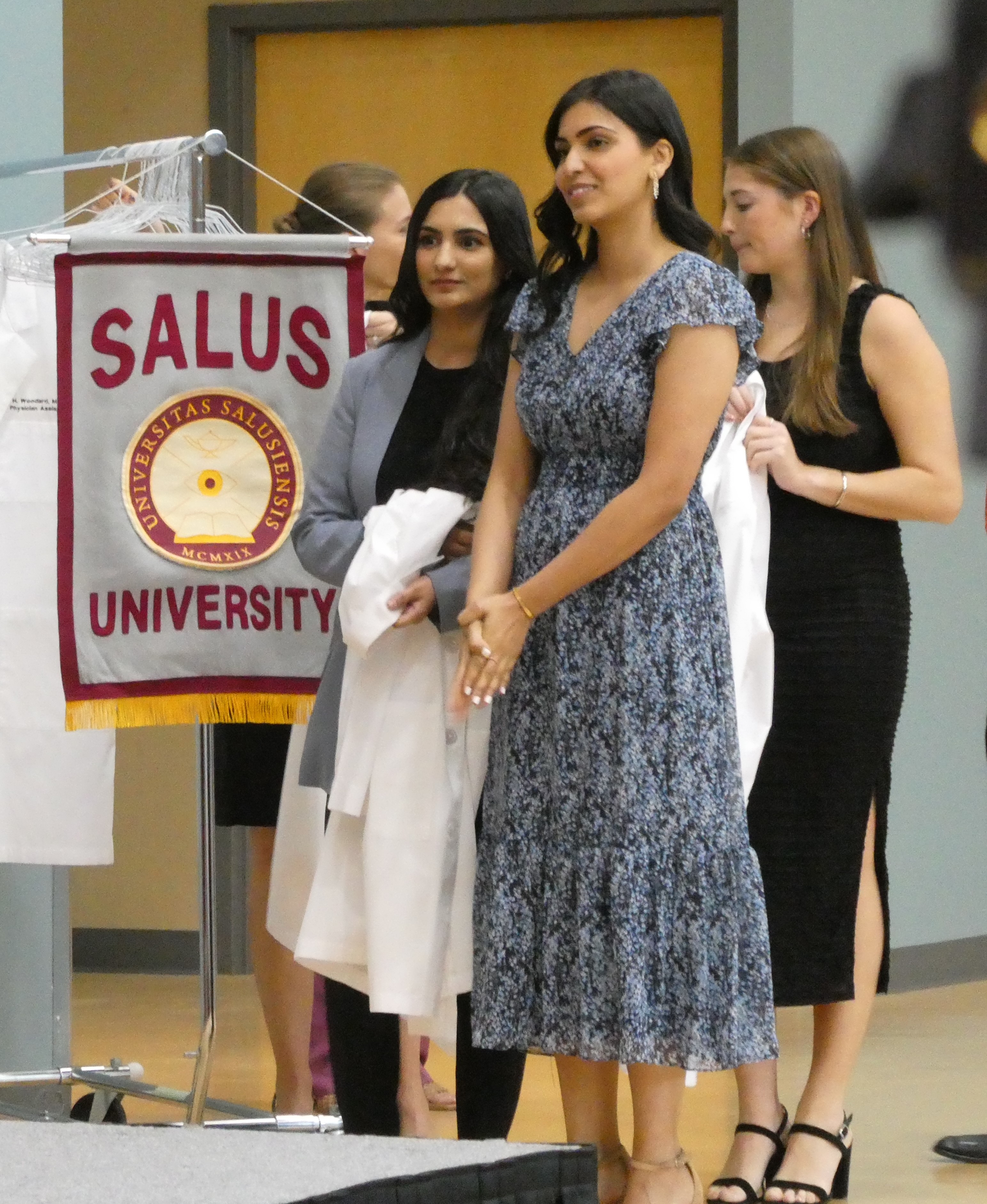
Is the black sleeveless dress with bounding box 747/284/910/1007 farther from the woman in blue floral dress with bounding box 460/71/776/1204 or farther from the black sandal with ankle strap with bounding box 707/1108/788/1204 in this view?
the woman in blue floral dress with bounding box 460/71/776/1204

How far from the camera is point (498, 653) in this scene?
2318 mm

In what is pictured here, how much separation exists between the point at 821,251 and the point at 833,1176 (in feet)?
4.35

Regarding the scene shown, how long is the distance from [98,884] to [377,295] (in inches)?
94.6

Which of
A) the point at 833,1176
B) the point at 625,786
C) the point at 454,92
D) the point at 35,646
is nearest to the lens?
the point at 625,786

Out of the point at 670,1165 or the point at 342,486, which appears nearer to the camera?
the point at 670,1165

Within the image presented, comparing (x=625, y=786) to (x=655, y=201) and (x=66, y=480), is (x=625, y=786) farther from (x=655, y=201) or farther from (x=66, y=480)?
(x=66, y=480)

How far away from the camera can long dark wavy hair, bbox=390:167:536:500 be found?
2582mm

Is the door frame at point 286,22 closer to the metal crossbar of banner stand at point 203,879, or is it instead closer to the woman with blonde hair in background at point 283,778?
the woman with blonde hair in background at point 283,778

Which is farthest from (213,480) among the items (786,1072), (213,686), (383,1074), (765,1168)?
(786,1072)

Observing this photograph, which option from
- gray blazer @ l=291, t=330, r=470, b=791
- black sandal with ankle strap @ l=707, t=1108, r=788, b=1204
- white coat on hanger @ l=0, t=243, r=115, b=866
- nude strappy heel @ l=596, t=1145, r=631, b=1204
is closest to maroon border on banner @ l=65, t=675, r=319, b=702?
gray blazer @ l=291, t=330, r=470, b=791

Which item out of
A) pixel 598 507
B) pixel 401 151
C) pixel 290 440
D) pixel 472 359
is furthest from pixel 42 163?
pixel 401 151

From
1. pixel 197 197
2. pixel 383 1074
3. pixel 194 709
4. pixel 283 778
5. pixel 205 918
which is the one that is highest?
pixel 197 197

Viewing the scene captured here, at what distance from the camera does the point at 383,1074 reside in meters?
2.64

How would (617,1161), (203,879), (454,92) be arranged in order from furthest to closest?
(454,92) < (203,879) < (617,1161)
